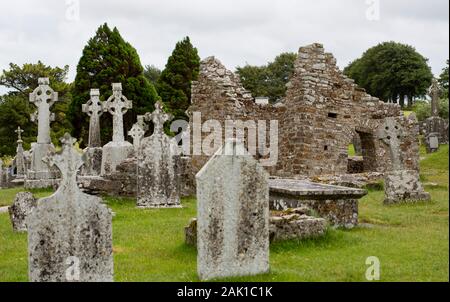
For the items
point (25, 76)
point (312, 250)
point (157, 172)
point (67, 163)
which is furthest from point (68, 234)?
point (25, 76)

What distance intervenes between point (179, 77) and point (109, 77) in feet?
23.5

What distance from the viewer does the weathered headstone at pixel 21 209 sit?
1034cm

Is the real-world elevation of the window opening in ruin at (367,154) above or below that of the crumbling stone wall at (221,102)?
below

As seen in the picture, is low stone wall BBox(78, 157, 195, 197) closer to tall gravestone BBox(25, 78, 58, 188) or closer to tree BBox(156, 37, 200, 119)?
tall gravestone BBox(25, 78, 58, 188)

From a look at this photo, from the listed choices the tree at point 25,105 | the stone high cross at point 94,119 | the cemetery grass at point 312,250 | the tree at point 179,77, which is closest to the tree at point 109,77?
the tree at point 25,105

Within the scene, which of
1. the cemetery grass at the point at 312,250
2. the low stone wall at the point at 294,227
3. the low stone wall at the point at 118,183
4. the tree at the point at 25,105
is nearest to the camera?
the cemetery grass at the point at 312,250

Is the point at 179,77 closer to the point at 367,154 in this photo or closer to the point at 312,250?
the point at 367,154

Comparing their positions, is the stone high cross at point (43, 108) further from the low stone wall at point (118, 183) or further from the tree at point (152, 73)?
the tree at point (152, 73)

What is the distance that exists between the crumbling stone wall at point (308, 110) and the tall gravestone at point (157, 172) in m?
5.61

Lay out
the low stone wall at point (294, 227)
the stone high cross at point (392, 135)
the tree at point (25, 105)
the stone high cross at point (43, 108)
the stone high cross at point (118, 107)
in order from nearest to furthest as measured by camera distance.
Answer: the low stone wall at point (294, 227) → the stone high cross at point (392, 135) → the stone high cross at point (118, 107) → the stone high cross at point (43, 108) → the tree at point (25, 105)

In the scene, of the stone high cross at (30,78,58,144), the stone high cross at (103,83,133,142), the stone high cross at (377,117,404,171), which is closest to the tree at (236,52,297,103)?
the stone high cross at (103,83,133,142)

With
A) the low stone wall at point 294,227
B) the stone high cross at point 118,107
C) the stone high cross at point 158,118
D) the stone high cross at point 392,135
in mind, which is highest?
the stone high cross at point 118,107

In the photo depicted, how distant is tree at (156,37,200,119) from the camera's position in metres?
41.8
